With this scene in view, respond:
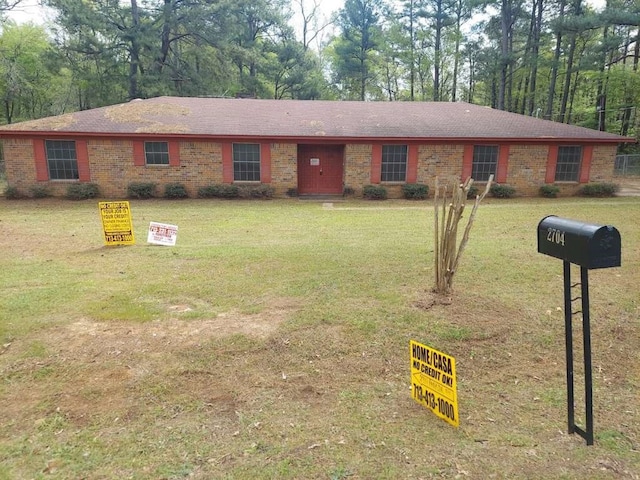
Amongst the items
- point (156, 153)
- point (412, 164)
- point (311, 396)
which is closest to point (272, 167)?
point (156, 153)

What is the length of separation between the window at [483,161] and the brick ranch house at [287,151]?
0.04 metres

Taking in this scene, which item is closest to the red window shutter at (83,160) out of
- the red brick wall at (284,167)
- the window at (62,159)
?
the window at (62,159)

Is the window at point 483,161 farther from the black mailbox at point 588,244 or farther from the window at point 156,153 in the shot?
the black mailbox at point 588,244

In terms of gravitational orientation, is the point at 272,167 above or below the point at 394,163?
below

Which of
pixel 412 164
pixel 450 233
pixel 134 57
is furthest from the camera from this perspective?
pixel 134 57

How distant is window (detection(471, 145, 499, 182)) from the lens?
16.8 m

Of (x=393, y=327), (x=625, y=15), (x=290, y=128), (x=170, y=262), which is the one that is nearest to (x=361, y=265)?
(x=393, y=327)

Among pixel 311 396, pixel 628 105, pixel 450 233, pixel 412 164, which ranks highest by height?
pixel 628 105

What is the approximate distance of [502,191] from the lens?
1641 cm

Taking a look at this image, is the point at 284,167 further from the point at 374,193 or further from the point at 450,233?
the point at 450,233

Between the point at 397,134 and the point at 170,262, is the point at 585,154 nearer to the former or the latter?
the point at 397,134

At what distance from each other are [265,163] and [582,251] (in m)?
14.8

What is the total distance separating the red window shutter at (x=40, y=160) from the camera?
15086 mm

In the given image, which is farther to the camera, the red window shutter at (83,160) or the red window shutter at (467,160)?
the red window shutter at (467,160)
